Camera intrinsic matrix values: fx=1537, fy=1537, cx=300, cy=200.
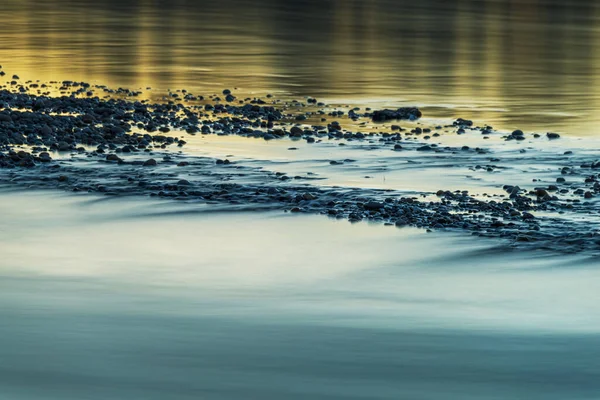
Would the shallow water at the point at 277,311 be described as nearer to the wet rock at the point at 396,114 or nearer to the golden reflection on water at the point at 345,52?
the wet rock at the point at 396,114

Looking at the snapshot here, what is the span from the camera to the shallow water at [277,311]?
8.56m

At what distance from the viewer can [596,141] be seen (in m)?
18.2

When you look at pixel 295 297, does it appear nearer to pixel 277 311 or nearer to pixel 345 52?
pixel 277 311

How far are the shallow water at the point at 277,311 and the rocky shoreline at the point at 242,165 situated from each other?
0.59 meters

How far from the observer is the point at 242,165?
1612 centimetres

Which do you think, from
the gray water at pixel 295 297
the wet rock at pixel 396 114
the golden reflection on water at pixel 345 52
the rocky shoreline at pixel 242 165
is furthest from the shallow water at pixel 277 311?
the golden reflection on water at pixel 345 52

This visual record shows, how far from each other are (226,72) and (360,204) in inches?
504

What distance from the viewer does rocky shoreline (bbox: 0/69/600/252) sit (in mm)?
13320

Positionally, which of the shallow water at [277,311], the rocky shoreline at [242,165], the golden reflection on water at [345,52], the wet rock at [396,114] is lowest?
the shallow water at [277,311]

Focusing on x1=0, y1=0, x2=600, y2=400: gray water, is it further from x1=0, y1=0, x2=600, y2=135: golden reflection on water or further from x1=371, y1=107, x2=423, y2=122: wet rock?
x1=0, y1=0, x2=600, y2=135: golden reflection on water

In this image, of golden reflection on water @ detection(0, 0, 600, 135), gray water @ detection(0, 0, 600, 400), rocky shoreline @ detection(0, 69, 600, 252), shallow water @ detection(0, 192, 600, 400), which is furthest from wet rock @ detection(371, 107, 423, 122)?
shallow water @ detection(0, 192, 600, 400)

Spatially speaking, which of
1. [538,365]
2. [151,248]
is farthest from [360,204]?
[538,365]

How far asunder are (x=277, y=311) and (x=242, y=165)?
6.09m

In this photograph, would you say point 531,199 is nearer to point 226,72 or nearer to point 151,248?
point 151,248
